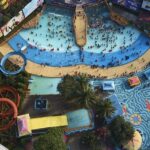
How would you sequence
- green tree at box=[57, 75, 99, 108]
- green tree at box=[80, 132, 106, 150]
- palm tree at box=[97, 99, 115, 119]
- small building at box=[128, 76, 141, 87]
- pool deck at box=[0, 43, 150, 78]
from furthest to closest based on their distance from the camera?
1. pool deck at box=[0, 43, 150, 78]
2. small building at box=[128, 76, 141, 87]
3. green tree at box=[57, 75, 99, 108]
4. palm tree at box=[97, 99, 115, 119]
5. green tree at box=[80, 132, 106, 150]

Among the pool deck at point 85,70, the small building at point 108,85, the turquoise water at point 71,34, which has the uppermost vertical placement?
the turquoise water at point 71,34

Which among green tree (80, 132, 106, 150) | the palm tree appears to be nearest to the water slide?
green tree (80, 132, 106, 150)

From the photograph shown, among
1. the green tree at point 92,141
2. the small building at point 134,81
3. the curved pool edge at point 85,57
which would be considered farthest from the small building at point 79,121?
the curved pool edge at point 85,57

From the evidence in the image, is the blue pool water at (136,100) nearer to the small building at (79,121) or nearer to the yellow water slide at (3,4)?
the small building at (79,121)

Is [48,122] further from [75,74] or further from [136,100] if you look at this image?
[136,100]

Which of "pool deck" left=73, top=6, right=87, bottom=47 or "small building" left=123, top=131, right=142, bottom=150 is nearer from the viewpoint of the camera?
"small building" left=123, top=131, right=142, bottom=150

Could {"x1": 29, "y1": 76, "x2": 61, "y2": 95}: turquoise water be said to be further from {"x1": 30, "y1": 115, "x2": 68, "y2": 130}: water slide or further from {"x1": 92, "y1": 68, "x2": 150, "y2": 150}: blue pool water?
{"x1": 92, "y1": 68, "x2": 150, "y2": 150}: blue pool water

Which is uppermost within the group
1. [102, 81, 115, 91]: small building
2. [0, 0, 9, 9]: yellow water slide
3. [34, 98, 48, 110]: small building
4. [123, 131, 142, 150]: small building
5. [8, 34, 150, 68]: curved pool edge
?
[0, 0, 9, 9]: yellow water slide
